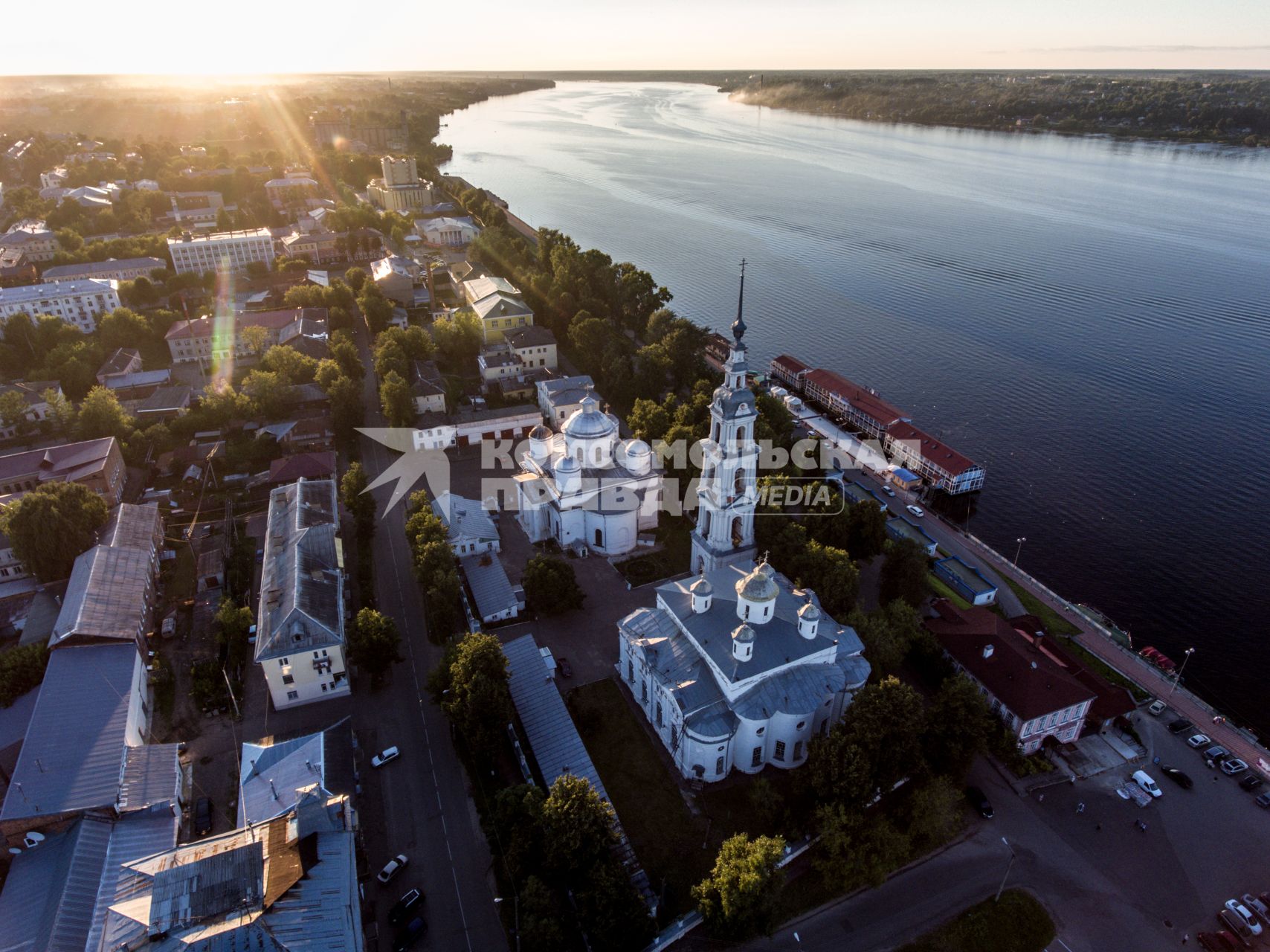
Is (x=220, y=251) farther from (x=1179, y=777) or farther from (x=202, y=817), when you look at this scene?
(x=1179, y=777)

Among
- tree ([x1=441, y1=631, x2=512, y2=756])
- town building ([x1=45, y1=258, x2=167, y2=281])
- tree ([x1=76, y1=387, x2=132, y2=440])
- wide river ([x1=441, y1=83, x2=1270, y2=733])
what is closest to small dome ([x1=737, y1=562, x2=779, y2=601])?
tree ([x1=441, y1=631, x2=512, y2=756])

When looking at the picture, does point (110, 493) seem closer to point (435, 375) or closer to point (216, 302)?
point (435, 375)

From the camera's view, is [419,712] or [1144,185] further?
[1144,185]

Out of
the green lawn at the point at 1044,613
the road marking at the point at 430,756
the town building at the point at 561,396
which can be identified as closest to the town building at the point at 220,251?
the town building at the point at 561,396

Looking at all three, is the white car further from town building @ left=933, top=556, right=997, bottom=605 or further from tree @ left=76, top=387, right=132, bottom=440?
tree @ left=76, top=387, right=132, bottom=440

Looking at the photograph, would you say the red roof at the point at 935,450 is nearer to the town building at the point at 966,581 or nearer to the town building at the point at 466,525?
the town building at the point at 966,581

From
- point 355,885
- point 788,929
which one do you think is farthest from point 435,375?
point 788,929
